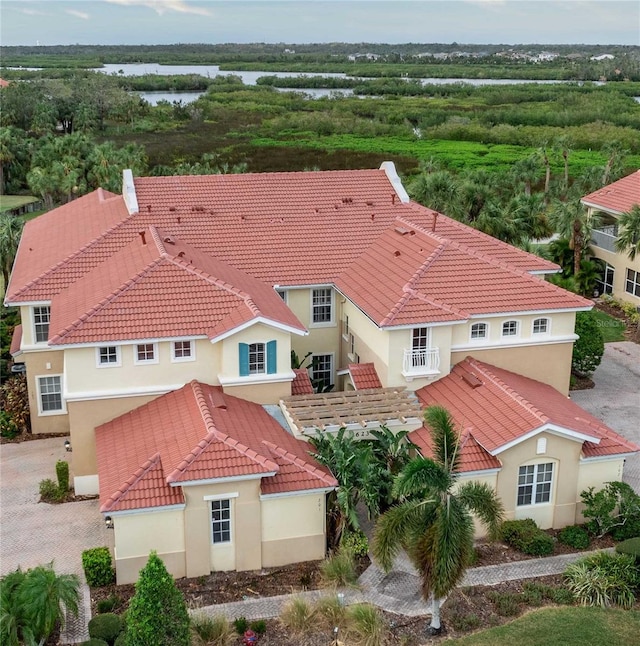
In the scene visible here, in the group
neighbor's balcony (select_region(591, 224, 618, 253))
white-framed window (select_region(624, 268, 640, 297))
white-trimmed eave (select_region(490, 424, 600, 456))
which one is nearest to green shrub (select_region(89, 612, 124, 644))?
white-trimmed eave (select_region(490, 424, 600, 456))

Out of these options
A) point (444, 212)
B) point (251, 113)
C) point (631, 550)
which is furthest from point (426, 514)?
point (251, 113)

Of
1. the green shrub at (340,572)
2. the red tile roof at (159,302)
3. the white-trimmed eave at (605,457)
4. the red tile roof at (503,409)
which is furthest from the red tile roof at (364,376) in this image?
the green shrub at (340,572)

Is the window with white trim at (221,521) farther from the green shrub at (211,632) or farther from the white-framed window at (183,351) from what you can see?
the white-framed window at (183,351)

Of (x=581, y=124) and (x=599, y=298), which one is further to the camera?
(x=581, y=124)

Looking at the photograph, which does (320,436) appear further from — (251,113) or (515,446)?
(251,113)

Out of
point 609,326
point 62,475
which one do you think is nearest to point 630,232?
point 609,326

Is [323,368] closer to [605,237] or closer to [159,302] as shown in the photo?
[159,302]
